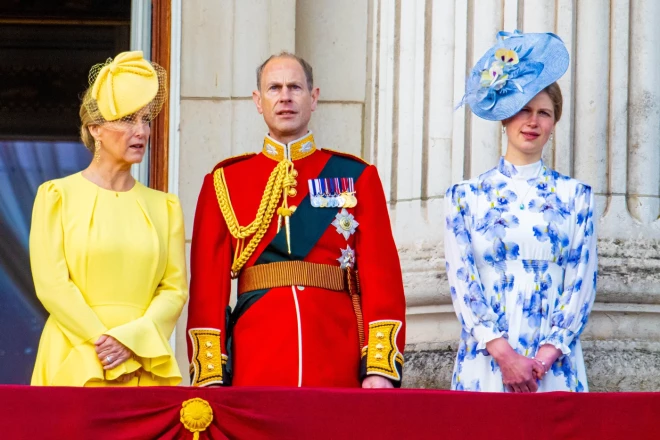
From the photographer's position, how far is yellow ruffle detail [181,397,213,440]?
200 inches

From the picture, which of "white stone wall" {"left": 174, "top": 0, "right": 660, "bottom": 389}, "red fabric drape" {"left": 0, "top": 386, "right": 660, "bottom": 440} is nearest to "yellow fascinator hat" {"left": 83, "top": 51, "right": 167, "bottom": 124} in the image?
"red fabric drape" {"left": 0, "top": 386, "right": 660, "bottom": 440}

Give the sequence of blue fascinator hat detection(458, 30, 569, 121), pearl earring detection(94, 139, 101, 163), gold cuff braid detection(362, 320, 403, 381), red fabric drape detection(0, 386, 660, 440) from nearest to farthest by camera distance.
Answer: red fabric drape detection(0, 386, 660, 440) → gold cuff braid detection(362, 320, 403, 381) → pearl earring detection(94, 139, 101, 163) → blue fascinator hat detection(458, 30, 569, 121)

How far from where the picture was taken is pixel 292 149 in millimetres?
6168

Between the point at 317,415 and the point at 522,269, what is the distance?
1.19m

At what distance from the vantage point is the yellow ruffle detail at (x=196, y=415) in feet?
16.6

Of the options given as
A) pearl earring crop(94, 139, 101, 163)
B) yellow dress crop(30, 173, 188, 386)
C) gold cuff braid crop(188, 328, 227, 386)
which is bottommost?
gold cuff braid crop(188, 328, 227, 386)

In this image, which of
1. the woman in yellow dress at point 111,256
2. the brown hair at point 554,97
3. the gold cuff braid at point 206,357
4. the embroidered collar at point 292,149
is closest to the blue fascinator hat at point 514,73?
the brown hair at point 554,97

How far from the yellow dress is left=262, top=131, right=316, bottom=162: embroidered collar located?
0.50 metres

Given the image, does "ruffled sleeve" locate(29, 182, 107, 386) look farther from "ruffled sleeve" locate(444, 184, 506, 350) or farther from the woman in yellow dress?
"ruffled sleeve" locate(444, 184, 506, 350)

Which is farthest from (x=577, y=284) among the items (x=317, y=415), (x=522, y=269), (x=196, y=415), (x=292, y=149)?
(x=196, y=415)

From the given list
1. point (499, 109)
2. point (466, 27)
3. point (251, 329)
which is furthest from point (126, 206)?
point (466, 27)

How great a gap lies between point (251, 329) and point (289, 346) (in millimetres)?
156

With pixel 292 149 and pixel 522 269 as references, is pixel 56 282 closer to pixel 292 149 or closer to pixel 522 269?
pixel 292 149

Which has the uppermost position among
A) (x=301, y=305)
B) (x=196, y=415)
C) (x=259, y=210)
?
(x=259, y=210)
